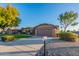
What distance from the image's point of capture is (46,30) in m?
6.16

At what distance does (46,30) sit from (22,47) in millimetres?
664

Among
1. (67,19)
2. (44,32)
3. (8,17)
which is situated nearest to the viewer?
(67,19)

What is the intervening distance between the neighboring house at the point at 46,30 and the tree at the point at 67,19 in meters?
0.18

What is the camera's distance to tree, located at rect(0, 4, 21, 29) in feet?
20.4

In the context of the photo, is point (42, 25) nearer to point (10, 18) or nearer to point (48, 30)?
point (48, 30)

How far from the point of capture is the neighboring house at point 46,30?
6160mm

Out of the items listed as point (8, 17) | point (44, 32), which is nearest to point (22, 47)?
point (44, 32)

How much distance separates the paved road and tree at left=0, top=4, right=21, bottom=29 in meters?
0.42

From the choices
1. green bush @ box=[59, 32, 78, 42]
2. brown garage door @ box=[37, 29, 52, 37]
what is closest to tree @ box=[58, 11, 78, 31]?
green bush @ box=[59, 32, 78, 42]

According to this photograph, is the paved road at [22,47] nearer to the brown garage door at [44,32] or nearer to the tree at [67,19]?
the brown garage door at [44,32]

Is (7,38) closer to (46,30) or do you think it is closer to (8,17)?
(8,17)

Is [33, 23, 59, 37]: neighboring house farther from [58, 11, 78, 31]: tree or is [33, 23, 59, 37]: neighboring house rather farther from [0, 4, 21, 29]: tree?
[0, 4, 21, 29]: tree

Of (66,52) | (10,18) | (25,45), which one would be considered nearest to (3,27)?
(10,18)

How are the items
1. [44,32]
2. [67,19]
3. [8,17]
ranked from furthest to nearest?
[8,17] → [44,32] → [67,19]
